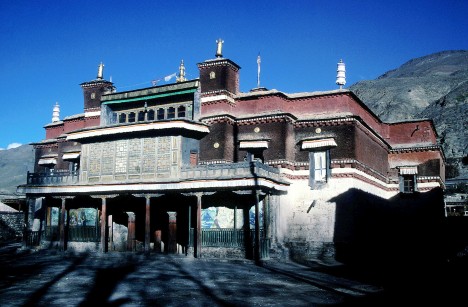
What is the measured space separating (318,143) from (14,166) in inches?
5484

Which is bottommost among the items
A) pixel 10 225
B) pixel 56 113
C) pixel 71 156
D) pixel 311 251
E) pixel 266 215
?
pixel 311 251

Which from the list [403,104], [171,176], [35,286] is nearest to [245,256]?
[171,176]

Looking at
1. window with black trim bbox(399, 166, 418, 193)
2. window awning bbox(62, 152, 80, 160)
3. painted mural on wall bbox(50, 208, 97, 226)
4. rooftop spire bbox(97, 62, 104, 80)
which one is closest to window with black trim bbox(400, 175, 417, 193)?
window with black trim bbox(399, 166, 418, 193)

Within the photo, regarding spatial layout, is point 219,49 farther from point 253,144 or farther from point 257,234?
point 257,234

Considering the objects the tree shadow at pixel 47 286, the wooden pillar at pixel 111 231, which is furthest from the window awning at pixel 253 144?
the tree shadow at pixel 47 286

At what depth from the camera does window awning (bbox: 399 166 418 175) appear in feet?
99.7

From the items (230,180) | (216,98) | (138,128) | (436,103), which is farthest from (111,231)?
(436,103)

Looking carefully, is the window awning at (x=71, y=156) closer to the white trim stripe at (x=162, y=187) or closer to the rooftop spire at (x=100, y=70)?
the white trim stripe at (x=162, y=187)

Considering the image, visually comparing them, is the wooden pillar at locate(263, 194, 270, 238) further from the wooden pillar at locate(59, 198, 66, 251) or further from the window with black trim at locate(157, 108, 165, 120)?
the wooden pillar at locate(59, 198, 66, 251)

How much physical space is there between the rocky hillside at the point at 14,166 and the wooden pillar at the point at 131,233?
9365 centimetres

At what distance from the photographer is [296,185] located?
24.9 meters

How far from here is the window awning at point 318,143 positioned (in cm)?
2430

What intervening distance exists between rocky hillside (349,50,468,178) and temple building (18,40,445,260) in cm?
2399

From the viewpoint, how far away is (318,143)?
24594 millimetres
